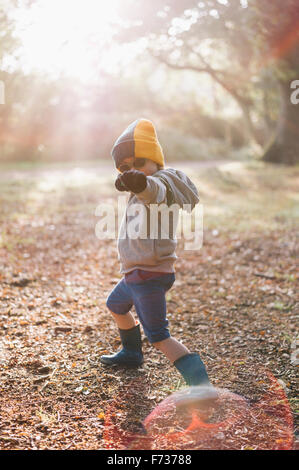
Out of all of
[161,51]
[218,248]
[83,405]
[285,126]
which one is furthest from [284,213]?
[161,51]

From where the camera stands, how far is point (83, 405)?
2721mm

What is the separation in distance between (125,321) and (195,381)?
0.69m

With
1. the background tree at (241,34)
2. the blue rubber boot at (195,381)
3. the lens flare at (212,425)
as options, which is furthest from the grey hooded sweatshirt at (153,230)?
the background tree at (241,34)

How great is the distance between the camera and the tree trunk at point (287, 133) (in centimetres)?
1733

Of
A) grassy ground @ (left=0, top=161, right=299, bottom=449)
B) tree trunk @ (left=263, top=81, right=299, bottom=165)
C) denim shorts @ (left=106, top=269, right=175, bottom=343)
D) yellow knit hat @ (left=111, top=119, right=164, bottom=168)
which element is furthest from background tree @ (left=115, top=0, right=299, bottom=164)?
denim shorts @ (left=106, top=269, right=175, bottom=343)

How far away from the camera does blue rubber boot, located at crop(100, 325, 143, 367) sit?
321 centimetres

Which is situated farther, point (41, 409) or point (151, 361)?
point (151, 361)

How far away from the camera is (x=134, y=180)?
7.67ft

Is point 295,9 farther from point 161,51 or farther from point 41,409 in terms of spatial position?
point 41,409

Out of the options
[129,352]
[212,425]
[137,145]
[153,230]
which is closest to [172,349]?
[212,425]

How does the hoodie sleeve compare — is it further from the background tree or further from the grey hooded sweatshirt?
the background tree

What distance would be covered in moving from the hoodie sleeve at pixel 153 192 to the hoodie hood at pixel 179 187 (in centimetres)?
13

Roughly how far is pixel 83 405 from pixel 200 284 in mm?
2781

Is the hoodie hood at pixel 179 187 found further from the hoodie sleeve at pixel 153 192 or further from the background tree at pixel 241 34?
the background tree at pixel 241 34
